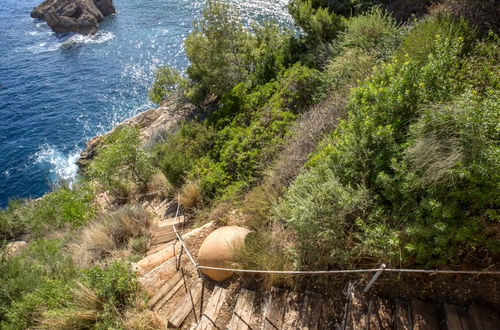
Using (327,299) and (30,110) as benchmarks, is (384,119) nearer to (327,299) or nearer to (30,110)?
(327,299)

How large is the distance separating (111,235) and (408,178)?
6433 mm

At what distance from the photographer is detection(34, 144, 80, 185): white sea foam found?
18.9 meters

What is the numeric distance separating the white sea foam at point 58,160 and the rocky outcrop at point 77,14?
19.6 metres

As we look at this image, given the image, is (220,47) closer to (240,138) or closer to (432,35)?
(240,138)

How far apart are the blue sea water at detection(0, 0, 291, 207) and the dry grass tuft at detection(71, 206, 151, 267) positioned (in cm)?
1409

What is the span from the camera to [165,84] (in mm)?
16969

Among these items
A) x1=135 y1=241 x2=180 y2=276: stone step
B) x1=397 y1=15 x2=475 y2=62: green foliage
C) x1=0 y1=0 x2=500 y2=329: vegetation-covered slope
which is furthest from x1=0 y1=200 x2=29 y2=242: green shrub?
x1=397 y1=15 x2=475 y2=62: green foliage

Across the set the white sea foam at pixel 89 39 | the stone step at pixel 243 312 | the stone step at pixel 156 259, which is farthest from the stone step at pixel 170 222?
the white sea foam at pixel 89 39

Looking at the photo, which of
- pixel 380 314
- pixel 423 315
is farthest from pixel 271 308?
pixel 423 315

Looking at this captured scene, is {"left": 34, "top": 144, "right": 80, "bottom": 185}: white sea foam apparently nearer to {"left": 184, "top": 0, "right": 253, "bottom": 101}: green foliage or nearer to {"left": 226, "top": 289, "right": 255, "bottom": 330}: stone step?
{"left": 184, "top": 0, "right": 253, "bottom": 101}: green foliage

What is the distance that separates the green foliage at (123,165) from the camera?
31.4 feet

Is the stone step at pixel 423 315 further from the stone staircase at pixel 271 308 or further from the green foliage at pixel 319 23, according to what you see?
the green foliage at pixel 319 23

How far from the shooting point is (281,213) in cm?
400

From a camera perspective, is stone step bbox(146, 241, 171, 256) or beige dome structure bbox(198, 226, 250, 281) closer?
beige dome structure bbox(198, 226, 250, 281)
